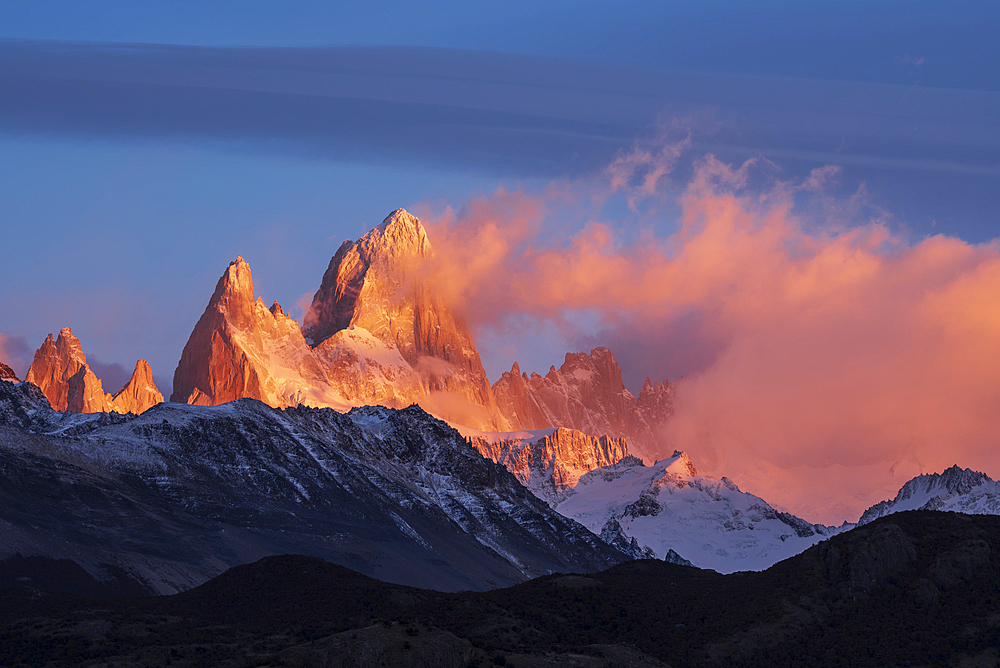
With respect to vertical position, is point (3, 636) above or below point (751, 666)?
below

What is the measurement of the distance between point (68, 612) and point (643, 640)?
238 feet

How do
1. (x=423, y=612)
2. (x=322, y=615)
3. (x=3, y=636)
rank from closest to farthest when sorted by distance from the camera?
1. (x=3, y=636)
2. (x=423, y=612)
3. (x=322, y=615)

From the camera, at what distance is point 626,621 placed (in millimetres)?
180875

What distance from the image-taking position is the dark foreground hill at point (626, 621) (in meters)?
148

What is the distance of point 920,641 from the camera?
525 feet

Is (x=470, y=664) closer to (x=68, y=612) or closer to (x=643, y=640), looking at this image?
(x=643, y=640)

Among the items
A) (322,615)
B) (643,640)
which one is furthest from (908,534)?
(322,615)

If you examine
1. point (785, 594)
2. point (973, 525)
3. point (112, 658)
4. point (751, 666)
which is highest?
point (973, 525)

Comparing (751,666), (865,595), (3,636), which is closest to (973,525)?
(865,595)

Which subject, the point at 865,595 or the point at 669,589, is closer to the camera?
the point at 865,595

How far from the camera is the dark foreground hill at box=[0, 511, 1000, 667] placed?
486ft

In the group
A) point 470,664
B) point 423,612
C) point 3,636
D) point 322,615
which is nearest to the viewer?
point 470,664

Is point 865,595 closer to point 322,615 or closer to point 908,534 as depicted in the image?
point 908,534

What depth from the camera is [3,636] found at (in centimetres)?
A: 15712
